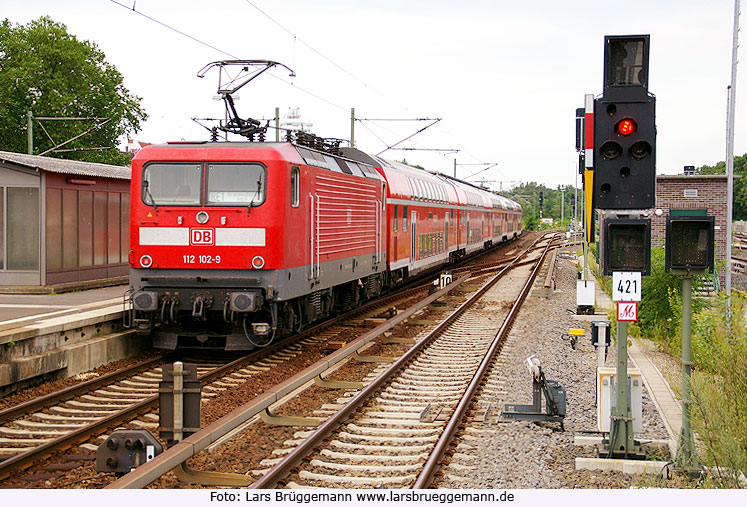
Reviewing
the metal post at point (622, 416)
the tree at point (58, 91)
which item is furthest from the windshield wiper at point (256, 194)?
the tree at point (58, 91)

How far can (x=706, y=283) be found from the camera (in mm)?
14766

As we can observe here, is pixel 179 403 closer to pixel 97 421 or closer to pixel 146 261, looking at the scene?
pixel 97 421

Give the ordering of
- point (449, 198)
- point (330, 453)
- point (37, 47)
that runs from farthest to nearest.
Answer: point (37, 47) < point (449, 198) < point (330, 453)

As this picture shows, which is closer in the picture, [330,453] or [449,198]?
[330,453]

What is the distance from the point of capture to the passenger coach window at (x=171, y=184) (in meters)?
11.4

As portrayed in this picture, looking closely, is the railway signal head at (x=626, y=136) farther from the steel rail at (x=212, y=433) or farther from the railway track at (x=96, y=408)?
the railway track at (x=96, y=408)

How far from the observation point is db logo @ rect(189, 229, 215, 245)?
11.2m

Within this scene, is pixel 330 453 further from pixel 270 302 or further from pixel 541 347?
pixel 541 347

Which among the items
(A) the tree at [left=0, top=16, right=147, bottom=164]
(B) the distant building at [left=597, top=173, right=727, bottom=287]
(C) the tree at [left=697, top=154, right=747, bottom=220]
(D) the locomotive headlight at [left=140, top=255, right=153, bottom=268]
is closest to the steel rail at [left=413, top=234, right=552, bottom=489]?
(D) the locomotive headlight at [left=140, top=255, right=153, bottom=268]

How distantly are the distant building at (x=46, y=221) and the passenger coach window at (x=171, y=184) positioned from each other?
5.83 meters

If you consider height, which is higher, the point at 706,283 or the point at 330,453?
the point at 706,283

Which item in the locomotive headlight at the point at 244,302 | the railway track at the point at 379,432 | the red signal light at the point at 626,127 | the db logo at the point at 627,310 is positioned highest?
the red signal light at the point at 626,127
